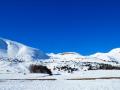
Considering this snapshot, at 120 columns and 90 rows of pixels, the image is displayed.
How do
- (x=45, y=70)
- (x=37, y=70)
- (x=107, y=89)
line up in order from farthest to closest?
(x=37, y=70) → (x=45, y=70) → (x=107, y=89)

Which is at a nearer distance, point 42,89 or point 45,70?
point 42,89

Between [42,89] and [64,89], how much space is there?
2.23 meters

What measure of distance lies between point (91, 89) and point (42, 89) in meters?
4.96

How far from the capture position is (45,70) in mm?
88250

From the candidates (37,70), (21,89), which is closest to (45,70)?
(37,70)

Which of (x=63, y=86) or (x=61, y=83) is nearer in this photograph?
(x=63, y=86)

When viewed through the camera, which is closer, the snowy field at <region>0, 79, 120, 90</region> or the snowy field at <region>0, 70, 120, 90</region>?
Answer: the snowy field at <region>0, 79, 120, 90</region>

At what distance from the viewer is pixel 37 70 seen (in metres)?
95.1

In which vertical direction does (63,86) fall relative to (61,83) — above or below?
below

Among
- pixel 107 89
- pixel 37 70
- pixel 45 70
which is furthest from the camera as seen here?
pixel 37 70

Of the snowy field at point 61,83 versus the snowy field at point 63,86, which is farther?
the snowy field at point 61,83

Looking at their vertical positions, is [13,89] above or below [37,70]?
below

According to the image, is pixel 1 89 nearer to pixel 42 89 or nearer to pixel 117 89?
pixel 42 89

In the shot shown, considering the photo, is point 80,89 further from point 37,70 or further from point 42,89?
point 37,70
